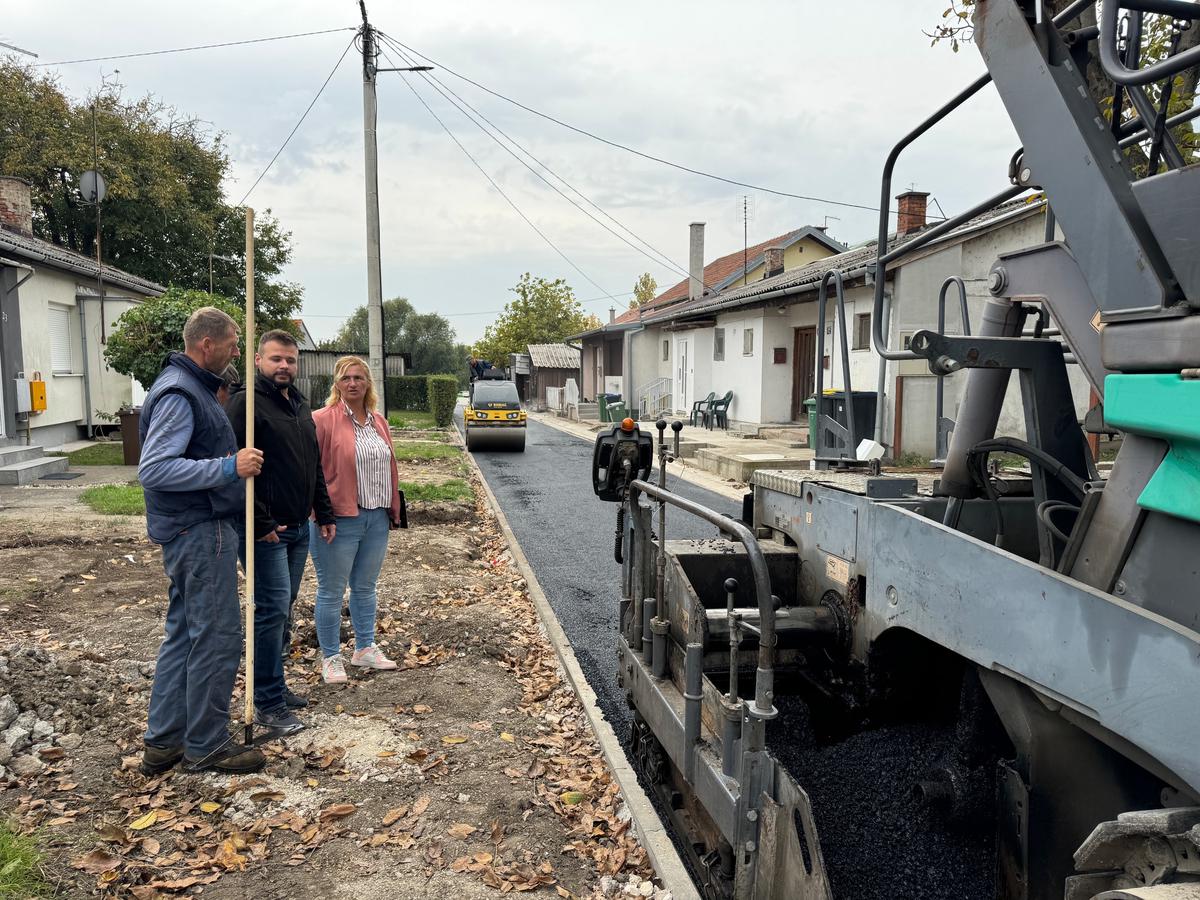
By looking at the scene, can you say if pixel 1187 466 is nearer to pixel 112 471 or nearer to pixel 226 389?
pixel 226 389

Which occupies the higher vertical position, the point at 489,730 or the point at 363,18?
the point at 363,18

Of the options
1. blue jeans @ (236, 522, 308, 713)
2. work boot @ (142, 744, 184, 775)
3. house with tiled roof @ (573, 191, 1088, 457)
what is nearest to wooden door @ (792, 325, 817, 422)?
house with tiled roof @ (573, 191, 1088, 457)

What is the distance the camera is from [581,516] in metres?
11.2

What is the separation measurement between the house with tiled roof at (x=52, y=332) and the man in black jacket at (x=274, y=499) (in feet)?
38.9

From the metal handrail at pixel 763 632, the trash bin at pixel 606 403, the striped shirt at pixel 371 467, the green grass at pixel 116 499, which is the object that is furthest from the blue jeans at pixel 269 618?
the trash bin at pixel 606 403

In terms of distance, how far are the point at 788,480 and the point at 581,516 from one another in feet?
24.4

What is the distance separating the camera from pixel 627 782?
3773mm

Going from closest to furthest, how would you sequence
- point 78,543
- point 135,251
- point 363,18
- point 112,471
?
point 78,543 → point 112,471 → point 363,18 → point 135,251

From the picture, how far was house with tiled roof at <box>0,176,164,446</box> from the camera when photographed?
14227 mm

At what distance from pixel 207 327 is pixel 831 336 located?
598 inches

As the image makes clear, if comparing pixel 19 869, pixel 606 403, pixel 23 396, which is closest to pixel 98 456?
pixel 23 396

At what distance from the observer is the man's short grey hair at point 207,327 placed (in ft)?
12.2

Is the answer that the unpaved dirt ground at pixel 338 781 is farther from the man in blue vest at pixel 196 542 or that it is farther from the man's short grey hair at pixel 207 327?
the man's short grey hair at pixel 207 327

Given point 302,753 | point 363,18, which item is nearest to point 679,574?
point 302,753
